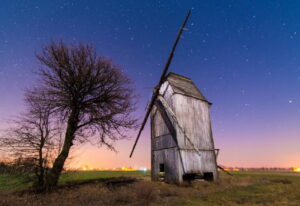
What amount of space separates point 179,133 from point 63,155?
30.3 feet

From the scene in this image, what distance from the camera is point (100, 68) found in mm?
13852

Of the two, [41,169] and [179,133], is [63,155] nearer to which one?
[41,169]

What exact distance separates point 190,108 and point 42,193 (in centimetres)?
1335

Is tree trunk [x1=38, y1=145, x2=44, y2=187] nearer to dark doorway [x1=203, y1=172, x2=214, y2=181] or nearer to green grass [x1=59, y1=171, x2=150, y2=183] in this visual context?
green grass [x1=59, y1=171, x2=150, y2=183]

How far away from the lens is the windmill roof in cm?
1781

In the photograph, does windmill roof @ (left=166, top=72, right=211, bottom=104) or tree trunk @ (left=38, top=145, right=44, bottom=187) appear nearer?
tree trunk @ (left=38, top=145, right=44, bottom=187)

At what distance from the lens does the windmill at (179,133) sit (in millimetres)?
15086

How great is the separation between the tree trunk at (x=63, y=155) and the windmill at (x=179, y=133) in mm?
8127

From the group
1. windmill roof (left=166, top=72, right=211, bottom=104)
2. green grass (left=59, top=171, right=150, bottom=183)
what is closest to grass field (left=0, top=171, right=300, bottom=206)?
green grass (left=59, top=171, right=150, bottom=183)

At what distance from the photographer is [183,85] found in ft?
63.8

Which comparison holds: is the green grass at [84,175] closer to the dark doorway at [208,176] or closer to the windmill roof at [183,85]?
the windmill roof at [183,85]

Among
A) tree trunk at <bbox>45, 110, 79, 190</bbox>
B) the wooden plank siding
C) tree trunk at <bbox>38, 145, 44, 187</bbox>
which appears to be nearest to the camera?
tree trunk at <bbox>38, 145, 44, 187</bbox>

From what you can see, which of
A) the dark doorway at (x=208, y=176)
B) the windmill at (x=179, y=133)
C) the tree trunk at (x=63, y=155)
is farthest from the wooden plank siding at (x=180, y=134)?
the tree trunk at (x=63, y=155)

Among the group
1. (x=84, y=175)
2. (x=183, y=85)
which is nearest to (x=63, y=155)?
(x=183, y=85)
